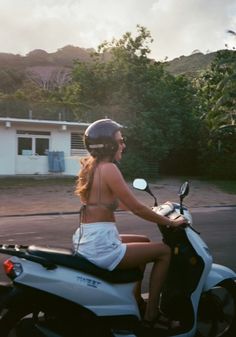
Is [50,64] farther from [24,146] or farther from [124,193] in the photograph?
[124,193]

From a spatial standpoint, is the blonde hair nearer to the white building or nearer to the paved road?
the paved road

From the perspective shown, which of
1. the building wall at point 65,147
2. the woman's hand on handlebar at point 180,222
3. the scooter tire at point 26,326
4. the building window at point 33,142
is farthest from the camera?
the building wall at point 65,147

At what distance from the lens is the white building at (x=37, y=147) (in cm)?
2980

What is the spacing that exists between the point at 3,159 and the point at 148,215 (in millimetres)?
26825

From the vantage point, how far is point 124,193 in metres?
3.50

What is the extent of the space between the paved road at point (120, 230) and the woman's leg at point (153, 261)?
3.28 m

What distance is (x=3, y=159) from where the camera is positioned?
97.0 ft

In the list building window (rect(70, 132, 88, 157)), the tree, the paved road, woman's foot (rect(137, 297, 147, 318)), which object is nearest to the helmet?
woman's foot (rect(137, 297, 147, 318))

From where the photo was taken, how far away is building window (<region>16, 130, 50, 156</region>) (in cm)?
3048

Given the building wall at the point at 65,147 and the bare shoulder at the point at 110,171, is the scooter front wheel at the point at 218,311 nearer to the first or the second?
the bare shoulder at the point at 110,171

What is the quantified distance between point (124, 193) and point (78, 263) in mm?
544

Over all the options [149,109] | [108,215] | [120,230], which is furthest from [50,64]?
[108,215]

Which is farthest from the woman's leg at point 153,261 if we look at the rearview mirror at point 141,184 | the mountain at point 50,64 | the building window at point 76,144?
→ the mountain at point 50,64

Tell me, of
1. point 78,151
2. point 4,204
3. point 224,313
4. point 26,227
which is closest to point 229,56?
point 78,151
